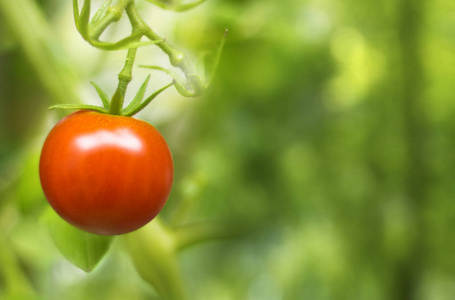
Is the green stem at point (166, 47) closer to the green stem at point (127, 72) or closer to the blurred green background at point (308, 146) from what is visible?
the green stem at point (127, 72)

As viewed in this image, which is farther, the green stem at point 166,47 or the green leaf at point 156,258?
the green leaf at point 156,258

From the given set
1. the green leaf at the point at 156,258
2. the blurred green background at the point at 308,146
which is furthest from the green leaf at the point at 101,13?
the blurred green background at the point at 308,146

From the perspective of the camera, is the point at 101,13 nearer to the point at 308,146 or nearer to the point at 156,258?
the point at 156,258

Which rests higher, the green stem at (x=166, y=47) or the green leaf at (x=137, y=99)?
the green stem at (x=166, y=47)

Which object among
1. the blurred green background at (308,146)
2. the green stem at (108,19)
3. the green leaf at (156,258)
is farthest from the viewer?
the blurred green background at (308,146)

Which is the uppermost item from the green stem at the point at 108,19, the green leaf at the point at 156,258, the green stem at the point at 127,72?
the green stem at the point at 108,19

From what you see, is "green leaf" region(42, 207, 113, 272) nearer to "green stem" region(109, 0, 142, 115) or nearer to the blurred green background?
"green stem" region(109, 0, 142, 115)

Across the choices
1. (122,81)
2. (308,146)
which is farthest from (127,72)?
(308,146)
